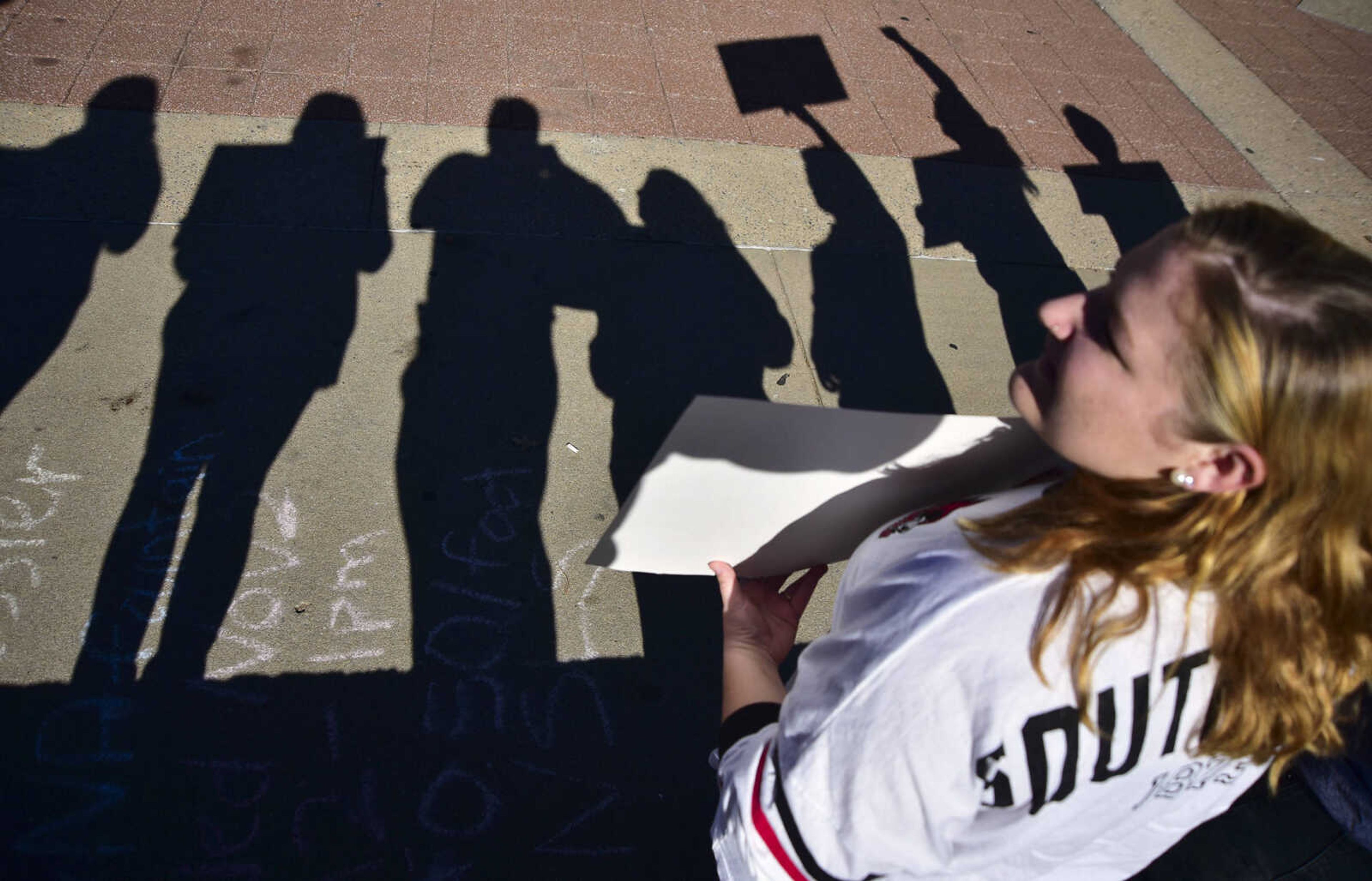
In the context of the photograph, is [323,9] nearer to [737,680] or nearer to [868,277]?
[868,277]

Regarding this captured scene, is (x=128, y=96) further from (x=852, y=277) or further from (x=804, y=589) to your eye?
(x=804, y=589)

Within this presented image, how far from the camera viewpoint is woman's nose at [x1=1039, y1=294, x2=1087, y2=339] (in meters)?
1.15

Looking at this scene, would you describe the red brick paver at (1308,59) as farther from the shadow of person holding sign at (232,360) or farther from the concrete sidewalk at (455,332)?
the shadow of person holding sign at (232,360)

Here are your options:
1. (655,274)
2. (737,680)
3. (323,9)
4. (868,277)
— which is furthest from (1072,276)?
(323,9)

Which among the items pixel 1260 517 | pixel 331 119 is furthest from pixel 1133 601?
pixel 331 119

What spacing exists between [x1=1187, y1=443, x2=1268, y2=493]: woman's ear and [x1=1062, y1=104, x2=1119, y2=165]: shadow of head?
5.09 metres

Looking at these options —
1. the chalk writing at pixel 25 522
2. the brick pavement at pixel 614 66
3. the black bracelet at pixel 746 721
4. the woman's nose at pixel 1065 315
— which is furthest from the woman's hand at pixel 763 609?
the brick pavement at pixel 614 66

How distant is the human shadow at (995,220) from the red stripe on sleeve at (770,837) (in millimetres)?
3314

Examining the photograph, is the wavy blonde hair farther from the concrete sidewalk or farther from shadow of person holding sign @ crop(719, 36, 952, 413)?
shadow of person holding sign @ crop(719, 36, 952, 413)

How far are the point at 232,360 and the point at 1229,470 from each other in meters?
3.38

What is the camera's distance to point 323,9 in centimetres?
533

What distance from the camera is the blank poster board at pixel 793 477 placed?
1.48 meters

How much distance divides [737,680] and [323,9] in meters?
5.22

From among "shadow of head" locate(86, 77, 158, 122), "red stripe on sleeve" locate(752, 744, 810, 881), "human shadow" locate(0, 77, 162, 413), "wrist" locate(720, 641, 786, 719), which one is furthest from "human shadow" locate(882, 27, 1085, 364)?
"shadow of head" locate(86, 77, 158, 122)
